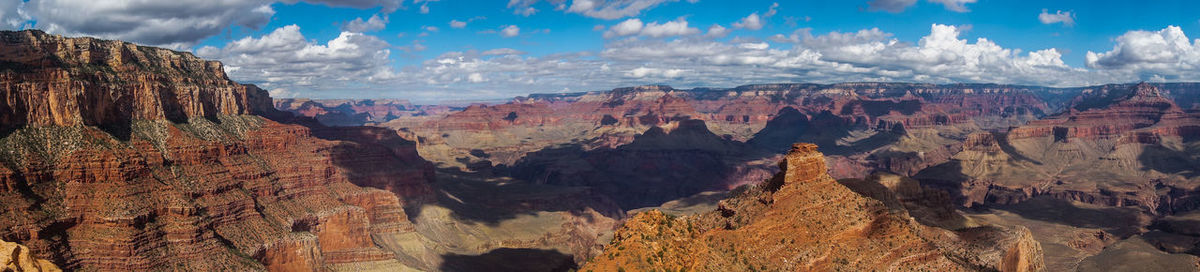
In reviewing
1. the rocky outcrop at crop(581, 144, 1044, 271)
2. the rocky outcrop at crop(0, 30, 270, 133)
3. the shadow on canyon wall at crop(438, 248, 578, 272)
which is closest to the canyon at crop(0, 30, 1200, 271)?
the rocky outcrop at crop(581, 144, 1044, 271)

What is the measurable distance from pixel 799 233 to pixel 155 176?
255 ft

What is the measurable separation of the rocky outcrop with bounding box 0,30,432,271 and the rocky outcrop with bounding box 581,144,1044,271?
187 ft

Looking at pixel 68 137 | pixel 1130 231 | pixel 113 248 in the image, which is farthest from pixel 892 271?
pixel 1130 231

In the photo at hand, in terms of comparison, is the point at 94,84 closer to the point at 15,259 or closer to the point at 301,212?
the point at 301,212

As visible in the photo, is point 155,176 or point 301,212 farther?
point 301,212

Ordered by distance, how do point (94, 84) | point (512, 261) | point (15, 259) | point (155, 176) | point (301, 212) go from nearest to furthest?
point (15, 259)
point (94, 84)
point (155, 176)
point (301, 212)
point (512, 261)

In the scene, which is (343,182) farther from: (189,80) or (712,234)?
(712,234)

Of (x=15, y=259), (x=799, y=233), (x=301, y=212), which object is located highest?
(x=15, y=259)

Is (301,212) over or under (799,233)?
under

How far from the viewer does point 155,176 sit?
89.0m

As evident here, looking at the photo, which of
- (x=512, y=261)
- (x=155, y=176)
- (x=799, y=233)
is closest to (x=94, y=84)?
(x=155, y=176)

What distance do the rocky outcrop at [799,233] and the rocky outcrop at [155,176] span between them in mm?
57006

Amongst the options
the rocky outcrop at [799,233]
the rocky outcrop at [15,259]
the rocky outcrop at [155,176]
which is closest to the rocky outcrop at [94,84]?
the rocky outcrop at [155,176]

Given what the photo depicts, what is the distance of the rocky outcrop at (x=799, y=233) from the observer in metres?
51.6
